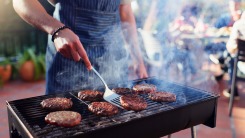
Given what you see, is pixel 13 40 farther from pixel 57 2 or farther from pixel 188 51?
pixel 57 2

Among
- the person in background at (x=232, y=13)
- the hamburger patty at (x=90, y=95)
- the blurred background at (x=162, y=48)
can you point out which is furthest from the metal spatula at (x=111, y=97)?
the blurred background at (x=162, y=48)

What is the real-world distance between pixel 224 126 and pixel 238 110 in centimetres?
75

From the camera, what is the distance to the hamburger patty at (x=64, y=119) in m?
1.32

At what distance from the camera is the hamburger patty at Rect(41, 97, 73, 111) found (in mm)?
1540

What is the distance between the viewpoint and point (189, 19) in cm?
579

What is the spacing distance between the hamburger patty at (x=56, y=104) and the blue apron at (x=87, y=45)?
0.41 meters

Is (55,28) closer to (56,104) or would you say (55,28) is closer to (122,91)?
(56,104)

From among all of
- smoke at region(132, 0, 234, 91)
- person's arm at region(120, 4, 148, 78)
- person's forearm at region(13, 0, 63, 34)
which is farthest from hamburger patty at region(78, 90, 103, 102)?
smoke at region(132, 0, 234, 91)

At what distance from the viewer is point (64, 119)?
135 centimetres

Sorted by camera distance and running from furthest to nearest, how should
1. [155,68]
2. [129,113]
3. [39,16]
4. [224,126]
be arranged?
[155,68] → [224,126] → [39,16] → [129,113]

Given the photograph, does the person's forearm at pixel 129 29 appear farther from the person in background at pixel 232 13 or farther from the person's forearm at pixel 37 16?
the person in background at pixel 232 13

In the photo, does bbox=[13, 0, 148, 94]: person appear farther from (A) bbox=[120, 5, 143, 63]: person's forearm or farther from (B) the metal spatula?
(B) the metal spatula

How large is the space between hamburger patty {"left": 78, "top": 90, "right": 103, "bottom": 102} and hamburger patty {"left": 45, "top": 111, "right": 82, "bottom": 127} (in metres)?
0.30

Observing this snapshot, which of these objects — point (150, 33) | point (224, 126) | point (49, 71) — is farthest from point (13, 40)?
point (224, 126)
